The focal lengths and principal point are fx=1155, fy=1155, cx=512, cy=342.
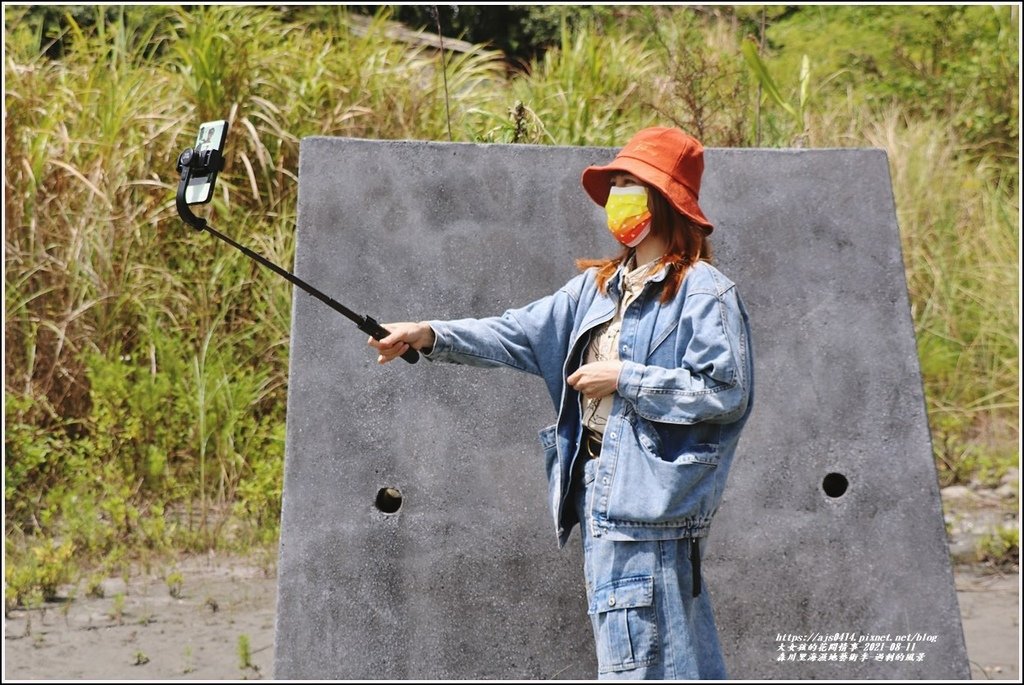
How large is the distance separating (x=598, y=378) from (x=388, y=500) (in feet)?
4.17

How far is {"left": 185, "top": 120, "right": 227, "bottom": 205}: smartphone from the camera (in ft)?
8.71

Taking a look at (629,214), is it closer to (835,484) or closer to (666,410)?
(666,410)

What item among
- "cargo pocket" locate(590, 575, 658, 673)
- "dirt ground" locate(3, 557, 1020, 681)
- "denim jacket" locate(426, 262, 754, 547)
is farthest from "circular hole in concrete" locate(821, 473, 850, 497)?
"cargo pocket" locate(590, 575, 658, 673)

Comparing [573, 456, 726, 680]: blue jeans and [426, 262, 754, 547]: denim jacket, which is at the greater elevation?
[426, 262, 754, 547]: denim jacket

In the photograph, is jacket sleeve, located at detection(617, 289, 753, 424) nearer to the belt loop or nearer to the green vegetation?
the belt loop

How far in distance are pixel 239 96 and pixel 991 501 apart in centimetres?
470

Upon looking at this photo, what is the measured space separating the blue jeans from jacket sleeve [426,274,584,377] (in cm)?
55

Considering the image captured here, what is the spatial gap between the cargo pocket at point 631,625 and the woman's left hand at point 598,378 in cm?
43

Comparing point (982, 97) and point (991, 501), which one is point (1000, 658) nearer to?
point (991, 501)

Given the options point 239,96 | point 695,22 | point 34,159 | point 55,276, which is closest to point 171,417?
point 55,276

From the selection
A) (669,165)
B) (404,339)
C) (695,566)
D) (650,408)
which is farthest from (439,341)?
(695,566)

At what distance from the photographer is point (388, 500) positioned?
367 centimetres

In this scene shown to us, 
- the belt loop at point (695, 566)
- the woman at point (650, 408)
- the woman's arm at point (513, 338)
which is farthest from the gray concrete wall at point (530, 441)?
the belt loop at point (695, 566)

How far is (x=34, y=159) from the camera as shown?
20.0 ft
